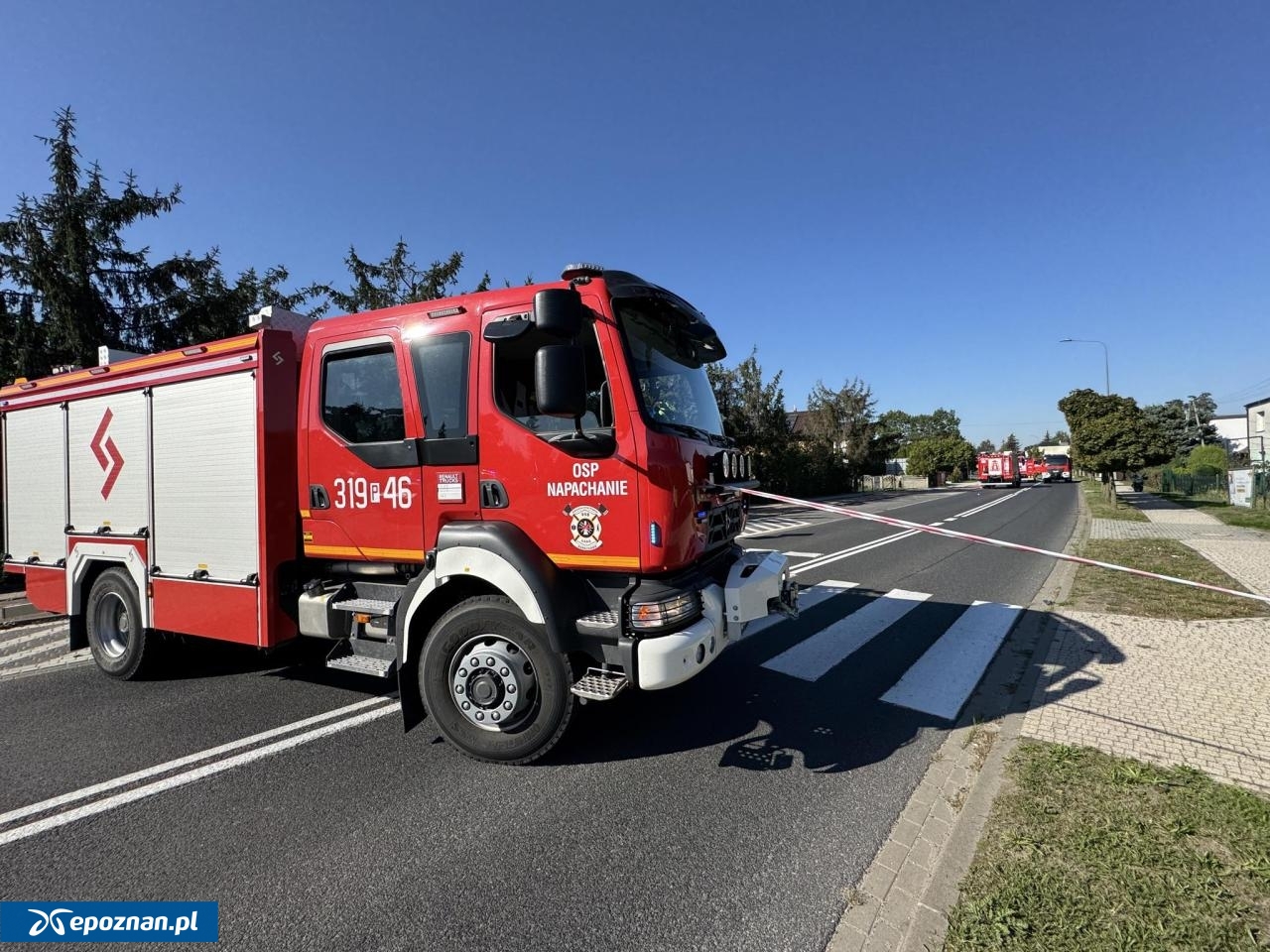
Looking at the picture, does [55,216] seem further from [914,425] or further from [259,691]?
[914,425]

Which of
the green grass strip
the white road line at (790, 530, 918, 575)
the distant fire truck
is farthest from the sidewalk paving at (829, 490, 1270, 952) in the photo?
the distant fire truck

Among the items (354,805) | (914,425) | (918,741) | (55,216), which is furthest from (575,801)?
(914,425)

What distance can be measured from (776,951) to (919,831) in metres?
1.11

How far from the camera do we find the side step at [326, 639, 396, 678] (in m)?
3.98

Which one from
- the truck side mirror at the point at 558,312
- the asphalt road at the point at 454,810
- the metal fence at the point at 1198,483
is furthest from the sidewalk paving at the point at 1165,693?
the metal fence at the point at 1198,483

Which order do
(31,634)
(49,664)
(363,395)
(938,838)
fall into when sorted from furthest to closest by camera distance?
(31,634)
(49,664)
(363,395)
(938,838)

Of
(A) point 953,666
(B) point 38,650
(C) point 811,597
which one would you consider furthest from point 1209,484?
(B) point 38,650

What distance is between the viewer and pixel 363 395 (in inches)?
166

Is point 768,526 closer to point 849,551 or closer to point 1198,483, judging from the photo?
point 849,551

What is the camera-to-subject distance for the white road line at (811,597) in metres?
6.73

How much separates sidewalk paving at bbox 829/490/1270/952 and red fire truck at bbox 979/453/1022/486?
54.6 m

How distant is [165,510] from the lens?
4.81m

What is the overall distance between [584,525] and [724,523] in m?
1.18

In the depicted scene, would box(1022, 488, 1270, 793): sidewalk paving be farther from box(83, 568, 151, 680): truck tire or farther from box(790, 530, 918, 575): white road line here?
box(83, 568, 151, 680): truck tire
